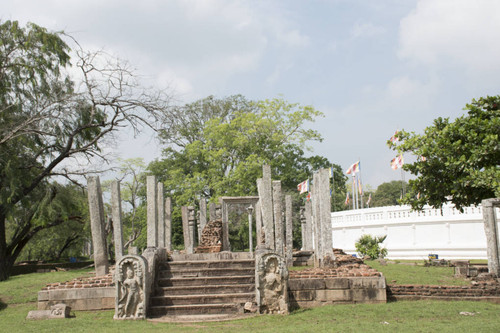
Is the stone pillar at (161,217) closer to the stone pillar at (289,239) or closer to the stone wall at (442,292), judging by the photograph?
the stone pillar at (289,239)

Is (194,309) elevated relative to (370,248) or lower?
lower

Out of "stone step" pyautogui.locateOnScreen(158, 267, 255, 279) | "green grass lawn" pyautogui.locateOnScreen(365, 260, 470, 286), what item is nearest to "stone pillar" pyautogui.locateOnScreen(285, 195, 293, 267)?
"green grass lawn" pyautogui.locateOnScreen(365, 260, 470, 286)

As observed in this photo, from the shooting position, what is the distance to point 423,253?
80.3 feet

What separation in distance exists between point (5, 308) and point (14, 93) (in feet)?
30.8

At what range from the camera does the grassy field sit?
7973mm

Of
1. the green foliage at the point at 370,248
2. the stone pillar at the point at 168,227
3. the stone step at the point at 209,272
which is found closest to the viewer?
the stone step at the point at 209,272

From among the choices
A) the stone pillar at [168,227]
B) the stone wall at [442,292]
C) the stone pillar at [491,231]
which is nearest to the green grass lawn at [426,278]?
the stone wall at [442,292]

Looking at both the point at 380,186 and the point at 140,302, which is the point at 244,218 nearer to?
the point at 140,302

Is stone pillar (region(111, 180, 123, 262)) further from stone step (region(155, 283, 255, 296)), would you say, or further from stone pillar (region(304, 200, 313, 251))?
stone pillar (region(304, 200, 313, 251))

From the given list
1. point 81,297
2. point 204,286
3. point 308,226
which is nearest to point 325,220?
point 204,286

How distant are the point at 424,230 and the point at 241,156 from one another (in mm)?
12194

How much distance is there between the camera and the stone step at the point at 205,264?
39.3ft

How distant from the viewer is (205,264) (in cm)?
1197

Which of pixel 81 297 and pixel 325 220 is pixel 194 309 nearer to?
pixel 81 297
